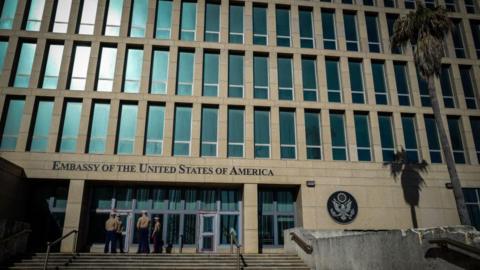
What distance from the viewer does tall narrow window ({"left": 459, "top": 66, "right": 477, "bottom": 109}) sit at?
73.7ft

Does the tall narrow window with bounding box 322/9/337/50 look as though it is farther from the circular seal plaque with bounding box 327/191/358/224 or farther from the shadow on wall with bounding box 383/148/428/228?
the circular seal plaque with bounding box 327/191/358/224

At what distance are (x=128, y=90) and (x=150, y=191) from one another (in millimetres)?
5704

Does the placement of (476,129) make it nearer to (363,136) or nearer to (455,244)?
(363,136)

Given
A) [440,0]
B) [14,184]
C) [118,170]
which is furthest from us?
[440,0]

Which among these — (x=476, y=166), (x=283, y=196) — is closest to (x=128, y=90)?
(x=283, y=196)

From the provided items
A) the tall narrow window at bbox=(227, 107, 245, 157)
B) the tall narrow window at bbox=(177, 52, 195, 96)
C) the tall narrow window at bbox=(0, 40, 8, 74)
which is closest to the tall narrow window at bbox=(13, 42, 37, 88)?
the tall narrow window at bbox=(0, 40, 8, 74)

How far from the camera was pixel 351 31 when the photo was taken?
23.1 m

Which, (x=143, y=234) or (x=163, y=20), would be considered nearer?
(x=143, y=234)

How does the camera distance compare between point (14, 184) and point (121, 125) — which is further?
point (121, 125)

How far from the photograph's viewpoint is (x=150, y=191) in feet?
63.2

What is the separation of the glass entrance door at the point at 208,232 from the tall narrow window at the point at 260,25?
1075 centimetres

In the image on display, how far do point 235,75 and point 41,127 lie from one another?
10828 mm

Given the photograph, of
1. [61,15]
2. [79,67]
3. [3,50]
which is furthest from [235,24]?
[3,50]

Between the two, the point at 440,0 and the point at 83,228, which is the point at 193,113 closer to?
the point at 83,228
